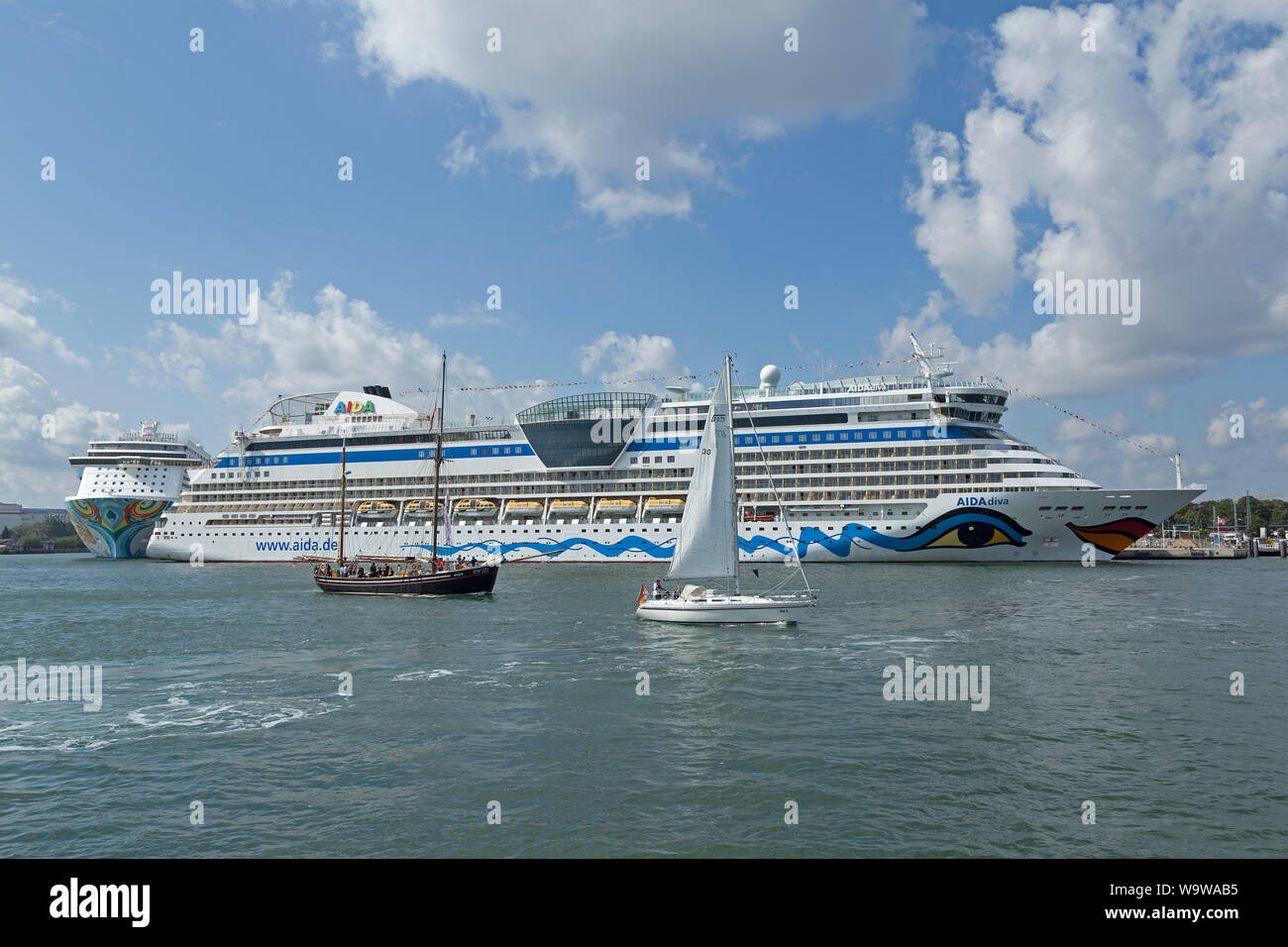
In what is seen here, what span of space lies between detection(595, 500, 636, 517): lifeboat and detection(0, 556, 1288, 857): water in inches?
1903

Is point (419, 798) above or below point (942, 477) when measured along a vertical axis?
below

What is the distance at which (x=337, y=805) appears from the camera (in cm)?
1441

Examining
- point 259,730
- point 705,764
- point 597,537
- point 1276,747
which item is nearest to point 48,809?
point 259,730

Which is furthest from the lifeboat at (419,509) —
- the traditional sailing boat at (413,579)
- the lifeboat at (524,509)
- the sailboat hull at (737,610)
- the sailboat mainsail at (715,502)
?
the sailboat hull at (737,610)

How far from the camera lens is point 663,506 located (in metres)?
83.4

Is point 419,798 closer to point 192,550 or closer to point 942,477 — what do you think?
point 942,477

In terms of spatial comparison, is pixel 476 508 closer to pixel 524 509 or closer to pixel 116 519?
pixel 524 509

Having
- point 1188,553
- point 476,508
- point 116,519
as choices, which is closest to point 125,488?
point 116,519

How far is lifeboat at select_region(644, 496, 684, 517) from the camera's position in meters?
82.8

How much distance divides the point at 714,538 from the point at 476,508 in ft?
193
